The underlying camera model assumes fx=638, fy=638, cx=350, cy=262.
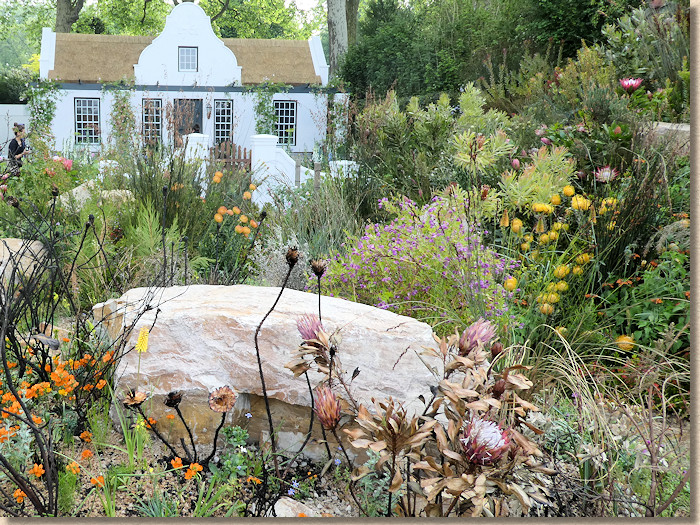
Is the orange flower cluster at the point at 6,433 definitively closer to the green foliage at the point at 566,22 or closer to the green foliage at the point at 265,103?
the green foliage at the point at 566,22

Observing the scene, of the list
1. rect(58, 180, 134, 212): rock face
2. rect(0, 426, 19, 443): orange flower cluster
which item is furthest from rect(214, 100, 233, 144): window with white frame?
rect(0, 426, 19, 443): orange flower cluster

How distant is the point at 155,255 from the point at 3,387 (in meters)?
1.72

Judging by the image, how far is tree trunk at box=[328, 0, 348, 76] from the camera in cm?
1723

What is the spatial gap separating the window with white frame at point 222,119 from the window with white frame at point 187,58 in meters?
1.21

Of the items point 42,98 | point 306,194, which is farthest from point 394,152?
point 42,98

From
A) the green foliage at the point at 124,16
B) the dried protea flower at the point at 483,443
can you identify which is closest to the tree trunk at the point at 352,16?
the green foliage at the point at 124,16

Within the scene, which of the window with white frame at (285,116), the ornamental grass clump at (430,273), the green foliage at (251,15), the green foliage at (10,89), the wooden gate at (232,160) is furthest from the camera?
the green foliage at (251,15)

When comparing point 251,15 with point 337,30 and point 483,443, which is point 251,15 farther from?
point 483,443

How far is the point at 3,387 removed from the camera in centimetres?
267

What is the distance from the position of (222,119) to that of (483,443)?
18.9m

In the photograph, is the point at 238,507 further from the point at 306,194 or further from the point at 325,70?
the point at 325,70

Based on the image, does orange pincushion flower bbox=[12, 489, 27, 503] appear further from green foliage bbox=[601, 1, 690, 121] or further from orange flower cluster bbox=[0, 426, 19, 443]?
green foliage bbox=[601, 1, 690, 121]

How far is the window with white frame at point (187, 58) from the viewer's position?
60.2 feet

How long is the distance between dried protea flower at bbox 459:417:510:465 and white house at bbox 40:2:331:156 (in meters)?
16.9
